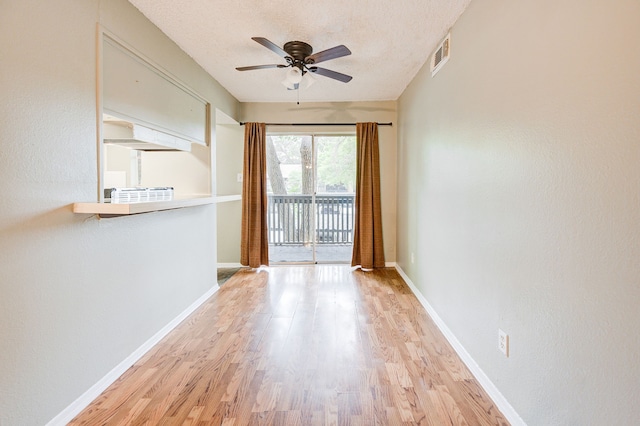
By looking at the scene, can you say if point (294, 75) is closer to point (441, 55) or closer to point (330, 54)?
point (330, 54)

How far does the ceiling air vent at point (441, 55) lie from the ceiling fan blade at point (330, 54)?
2.51 ft

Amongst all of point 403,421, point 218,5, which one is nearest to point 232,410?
point 403,421

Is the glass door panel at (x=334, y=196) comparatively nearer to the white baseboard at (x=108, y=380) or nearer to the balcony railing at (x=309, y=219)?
the balcony railing at (x=309, y=219)

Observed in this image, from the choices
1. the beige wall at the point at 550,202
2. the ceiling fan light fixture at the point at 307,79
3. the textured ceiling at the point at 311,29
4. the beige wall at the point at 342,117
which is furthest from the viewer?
the beige wall at the point at 342,117

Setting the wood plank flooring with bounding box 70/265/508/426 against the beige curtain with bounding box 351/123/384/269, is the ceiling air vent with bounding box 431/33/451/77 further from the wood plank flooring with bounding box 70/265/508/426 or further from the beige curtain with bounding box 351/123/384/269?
the wood plank flooring with bounding box 70/265/508/426

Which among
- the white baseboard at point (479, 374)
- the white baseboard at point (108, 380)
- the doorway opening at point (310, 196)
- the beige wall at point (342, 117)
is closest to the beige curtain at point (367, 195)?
the beige wall at point (342, 117)

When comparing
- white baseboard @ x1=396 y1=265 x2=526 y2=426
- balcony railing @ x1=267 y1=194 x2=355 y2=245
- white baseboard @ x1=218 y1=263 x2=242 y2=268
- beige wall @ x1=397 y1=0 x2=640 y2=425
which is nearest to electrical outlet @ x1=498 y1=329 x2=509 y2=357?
beige wall @ x1=397 y1=0 x2=640 y2=425

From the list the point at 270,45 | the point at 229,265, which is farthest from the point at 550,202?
the point at 229,265

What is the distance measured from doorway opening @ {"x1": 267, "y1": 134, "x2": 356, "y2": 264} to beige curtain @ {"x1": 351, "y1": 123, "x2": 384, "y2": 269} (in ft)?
1.02

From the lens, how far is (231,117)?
4273 mm

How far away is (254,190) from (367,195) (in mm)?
1603

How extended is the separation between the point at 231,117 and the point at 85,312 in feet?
10.2

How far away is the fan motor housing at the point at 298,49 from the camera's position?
8.50ft

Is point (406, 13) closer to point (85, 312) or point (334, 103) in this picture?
point (334, 103)
